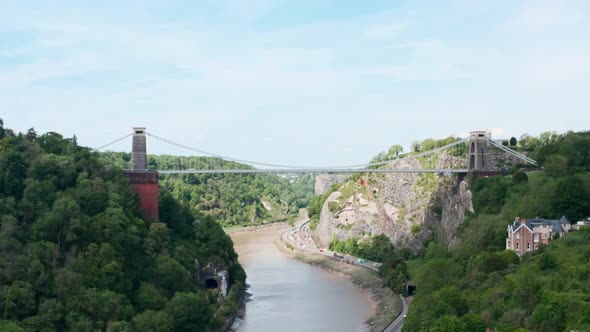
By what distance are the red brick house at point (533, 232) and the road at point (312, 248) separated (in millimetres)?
5789

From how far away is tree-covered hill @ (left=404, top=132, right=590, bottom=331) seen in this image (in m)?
23.8

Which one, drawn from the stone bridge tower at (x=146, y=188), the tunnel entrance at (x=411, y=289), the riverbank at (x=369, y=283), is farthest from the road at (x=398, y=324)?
the stone bridge tower at (x=146, y=188)

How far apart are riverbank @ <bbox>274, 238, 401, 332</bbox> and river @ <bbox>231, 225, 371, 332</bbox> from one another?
0.43 metres

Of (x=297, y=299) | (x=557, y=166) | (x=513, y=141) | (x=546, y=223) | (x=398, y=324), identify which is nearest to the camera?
(x=546, y=223)

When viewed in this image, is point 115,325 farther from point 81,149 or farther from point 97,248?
point 81,149

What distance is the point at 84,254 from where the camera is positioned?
30375 millimetres

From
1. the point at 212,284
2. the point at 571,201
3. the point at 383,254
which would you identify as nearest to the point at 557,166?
the point at 571,201

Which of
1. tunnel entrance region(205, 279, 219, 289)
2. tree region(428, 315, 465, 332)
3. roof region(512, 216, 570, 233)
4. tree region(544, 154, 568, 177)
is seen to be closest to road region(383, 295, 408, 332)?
roof region(512, 216, 570, 233)

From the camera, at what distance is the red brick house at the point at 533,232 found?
103ft

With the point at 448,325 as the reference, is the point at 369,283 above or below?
below

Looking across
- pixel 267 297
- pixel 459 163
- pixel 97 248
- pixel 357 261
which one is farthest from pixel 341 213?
pixel 97 248

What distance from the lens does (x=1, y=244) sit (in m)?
28.4

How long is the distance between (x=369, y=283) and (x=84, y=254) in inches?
768

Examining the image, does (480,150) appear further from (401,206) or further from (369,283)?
(401,206)
